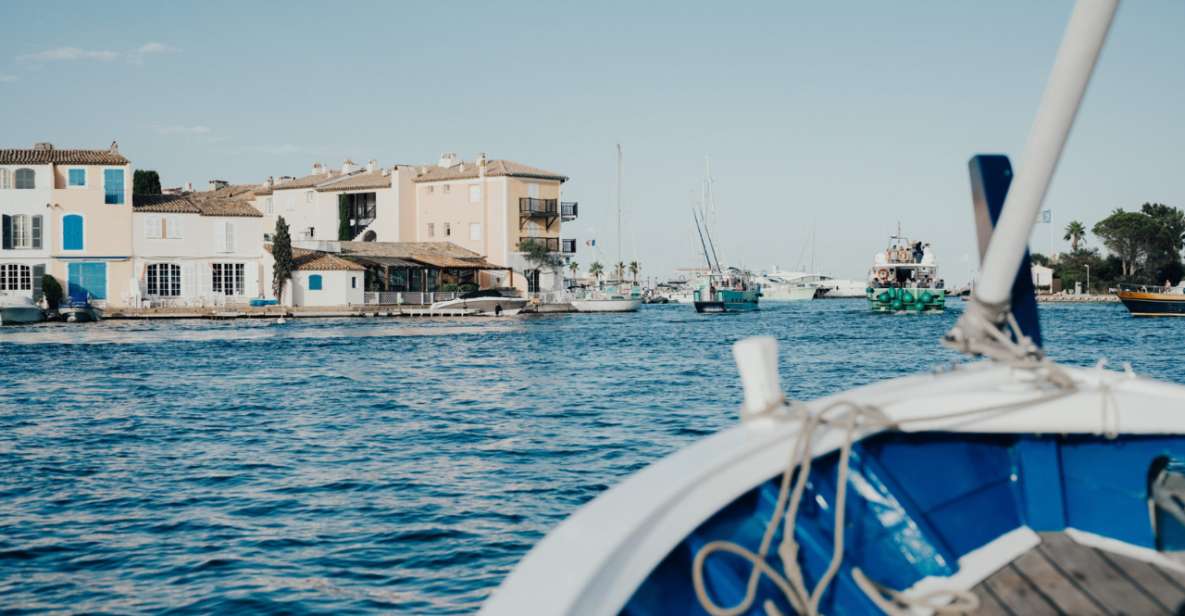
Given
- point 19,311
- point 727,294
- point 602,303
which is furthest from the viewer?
point 727,294

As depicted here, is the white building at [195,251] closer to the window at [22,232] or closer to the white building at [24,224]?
the white building at [24,224]

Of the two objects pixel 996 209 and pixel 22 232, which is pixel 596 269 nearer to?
pixel 22 232

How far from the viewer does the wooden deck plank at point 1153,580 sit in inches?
149

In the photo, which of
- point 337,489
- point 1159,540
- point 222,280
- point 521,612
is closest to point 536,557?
point 521,612

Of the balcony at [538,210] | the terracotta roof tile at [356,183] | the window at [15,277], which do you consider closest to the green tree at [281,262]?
the window at [15,277]

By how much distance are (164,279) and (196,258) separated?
2051 millimetres

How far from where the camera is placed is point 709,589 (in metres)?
3.24

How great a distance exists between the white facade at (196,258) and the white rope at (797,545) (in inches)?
2413

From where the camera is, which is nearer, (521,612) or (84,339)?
(521,612)

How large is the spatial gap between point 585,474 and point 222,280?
53059 millimetres

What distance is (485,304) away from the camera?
69188 millimetres

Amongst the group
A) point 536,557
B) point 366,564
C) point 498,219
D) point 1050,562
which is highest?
point 498,219

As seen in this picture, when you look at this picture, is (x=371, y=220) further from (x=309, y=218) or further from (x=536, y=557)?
(x=536, y=557)

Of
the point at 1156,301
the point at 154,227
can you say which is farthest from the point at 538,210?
the point at 1156,301
